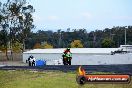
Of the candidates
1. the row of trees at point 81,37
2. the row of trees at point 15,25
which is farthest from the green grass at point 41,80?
the row of trees at point 81,37

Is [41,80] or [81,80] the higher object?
[81,80]

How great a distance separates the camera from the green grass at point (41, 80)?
18.2m

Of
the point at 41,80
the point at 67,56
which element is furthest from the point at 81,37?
the point at 41,80

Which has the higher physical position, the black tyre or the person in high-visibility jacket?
the person in high-visibility jacket

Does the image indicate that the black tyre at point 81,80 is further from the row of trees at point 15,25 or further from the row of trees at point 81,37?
the row of trees at point 81,37

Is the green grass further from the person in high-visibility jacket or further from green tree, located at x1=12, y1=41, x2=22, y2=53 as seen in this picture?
green tree, located at x1=12, y1=41, x2=22, y2=53

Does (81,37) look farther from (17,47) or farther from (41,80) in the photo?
(41,80)

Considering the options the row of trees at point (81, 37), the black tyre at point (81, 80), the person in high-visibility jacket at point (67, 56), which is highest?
the row of trees at point (81, 37)

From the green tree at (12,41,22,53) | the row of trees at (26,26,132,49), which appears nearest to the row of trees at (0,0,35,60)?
the green tree at (12,41,22,53)

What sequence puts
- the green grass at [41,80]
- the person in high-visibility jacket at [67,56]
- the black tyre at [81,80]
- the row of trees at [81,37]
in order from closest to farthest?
1. the black tyre at [81,80]
2. the green grass at [41,80]
3. the person in high-visibility jacket at [67,56]
4. the row of trees at [81,37]

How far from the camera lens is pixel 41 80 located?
1998 cm

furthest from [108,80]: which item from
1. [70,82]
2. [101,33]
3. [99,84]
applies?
[101,33]

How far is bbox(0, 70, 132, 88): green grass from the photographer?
1823cm

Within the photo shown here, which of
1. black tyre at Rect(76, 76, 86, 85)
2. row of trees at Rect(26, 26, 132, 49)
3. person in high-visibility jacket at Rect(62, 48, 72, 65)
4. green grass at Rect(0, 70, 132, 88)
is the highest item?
row of trees at Rect(26, 26, 132, 49)
